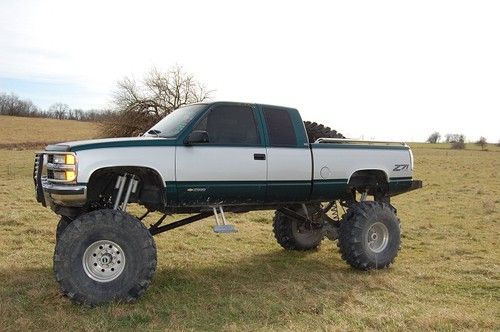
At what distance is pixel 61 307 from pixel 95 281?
43cm

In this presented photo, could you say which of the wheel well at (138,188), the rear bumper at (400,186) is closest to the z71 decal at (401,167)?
the rear bumper at (400,186)

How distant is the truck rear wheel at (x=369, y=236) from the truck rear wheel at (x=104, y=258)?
297cm

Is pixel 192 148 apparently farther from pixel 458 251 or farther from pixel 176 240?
pixel 458 251

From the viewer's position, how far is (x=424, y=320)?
5121 mm

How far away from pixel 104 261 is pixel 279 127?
285 cm

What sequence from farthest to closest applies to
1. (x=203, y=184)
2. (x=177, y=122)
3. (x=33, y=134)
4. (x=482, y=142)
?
(x=482, y=142), (x=33, y=134), (x=177, y=122), (x=203, y=184)

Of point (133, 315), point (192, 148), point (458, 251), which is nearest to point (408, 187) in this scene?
point (458, 251)

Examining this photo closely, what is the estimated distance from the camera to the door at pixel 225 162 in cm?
608

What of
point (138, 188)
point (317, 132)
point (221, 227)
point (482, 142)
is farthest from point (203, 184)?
point (482, 142)

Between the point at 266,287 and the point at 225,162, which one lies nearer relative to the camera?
the point at 225,162

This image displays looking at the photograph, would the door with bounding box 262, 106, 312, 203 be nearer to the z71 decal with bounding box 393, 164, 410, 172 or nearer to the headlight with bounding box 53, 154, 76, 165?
the z71 decal with bounding box 393, 164, 410, 172

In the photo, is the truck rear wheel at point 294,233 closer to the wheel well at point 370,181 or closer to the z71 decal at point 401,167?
the wheel well at point 370,181

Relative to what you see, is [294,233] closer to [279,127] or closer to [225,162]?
[279,127]

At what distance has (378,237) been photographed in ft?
25.4
